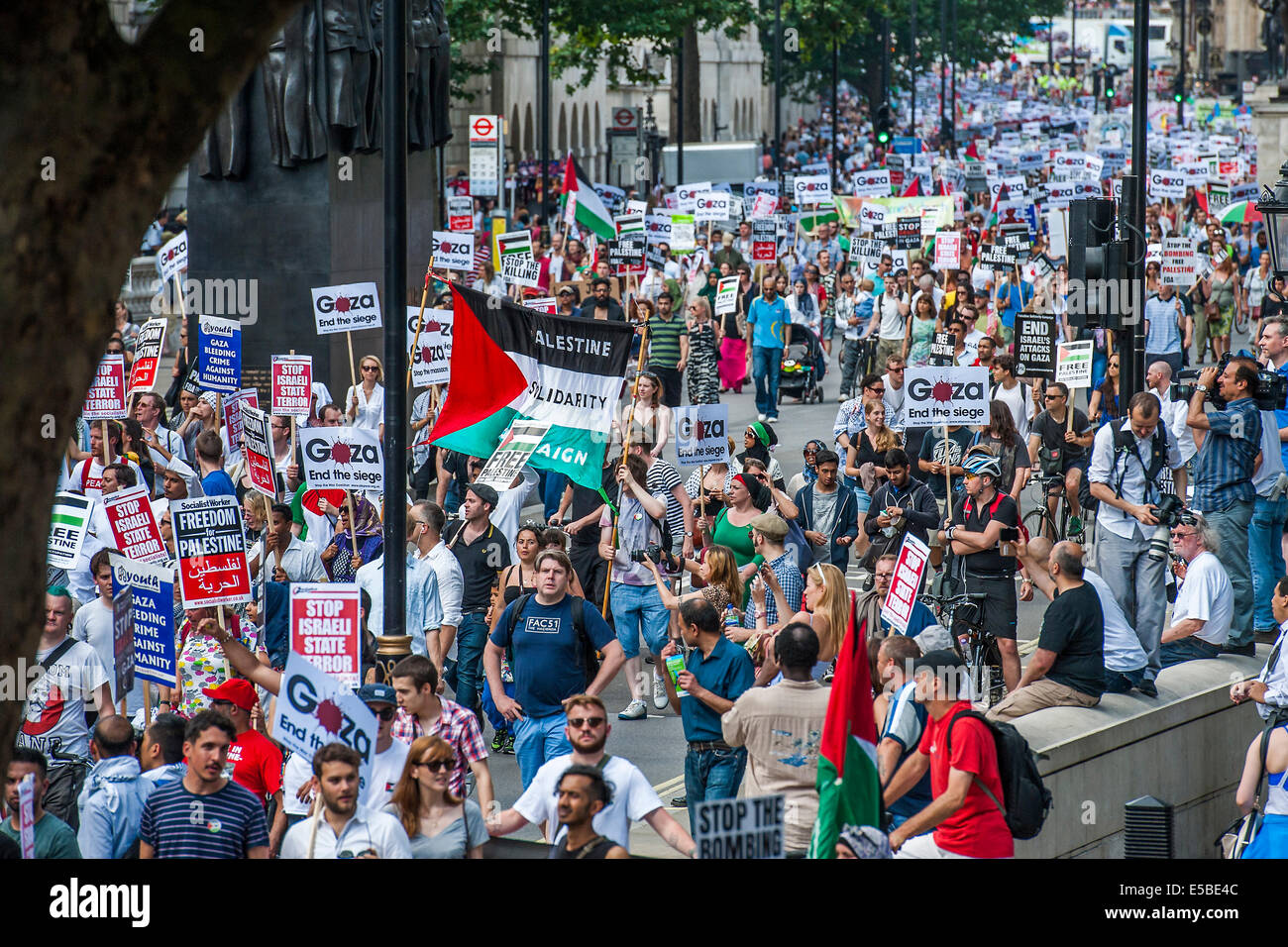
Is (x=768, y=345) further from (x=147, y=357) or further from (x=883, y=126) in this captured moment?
(x=883, y=126)

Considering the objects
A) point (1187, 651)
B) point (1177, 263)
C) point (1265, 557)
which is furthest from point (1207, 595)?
point (1177, 263)

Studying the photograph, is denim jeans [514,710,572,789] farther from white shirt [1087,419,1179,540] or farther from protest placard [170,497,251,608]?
white shirt [1087,419,1179,540]

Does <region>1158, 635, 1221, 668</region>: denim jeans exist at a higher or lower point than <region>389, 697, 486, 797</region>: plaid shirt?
lower

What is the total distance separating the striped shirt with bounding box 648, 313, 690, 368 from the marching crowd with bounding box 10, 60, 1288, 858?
9.15ft

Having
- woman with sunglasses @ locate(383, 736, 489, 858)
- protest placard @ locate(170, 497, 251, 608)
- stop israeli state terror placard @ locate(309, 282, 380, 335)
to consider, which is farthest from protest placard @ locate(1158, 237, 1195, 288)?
woman with sunglasses @ locate(383, 736, 489, 858)

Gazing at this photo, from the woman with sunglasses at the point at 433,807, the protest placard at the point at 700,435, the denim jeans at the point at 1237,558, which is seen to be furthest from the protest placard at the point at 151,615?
the denim jeans at the point at 1237,558

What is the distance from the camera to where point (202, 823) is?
726 centimetres

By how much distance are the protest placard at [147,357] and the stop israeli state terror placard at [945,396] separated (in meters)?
6.03

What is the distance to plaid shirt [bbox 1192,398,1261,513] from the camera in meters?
12.1

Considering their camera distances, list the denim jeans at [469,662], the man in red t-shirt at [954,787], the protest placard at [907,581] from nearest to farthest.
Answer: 1. the man in red t-shirt at [954,787]
2. the protest placard at [907,581]
3. the denim jeans at [469,662]

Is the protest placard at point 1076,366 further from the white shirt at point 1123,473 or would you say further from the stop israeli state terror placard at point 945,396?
the white shirt at point 1123,473

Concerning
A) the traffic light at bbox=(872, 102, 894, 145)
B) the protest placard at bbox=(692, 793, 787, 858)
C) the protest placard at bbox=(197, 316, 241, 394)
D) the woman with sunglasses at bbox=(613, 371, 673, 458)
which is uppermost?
the traffic light at bbox=(872, 102, 894, 145)

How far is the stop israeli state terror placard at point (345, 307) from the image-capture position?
53.2 feet

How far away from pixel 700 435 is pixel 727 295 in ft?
33.2
